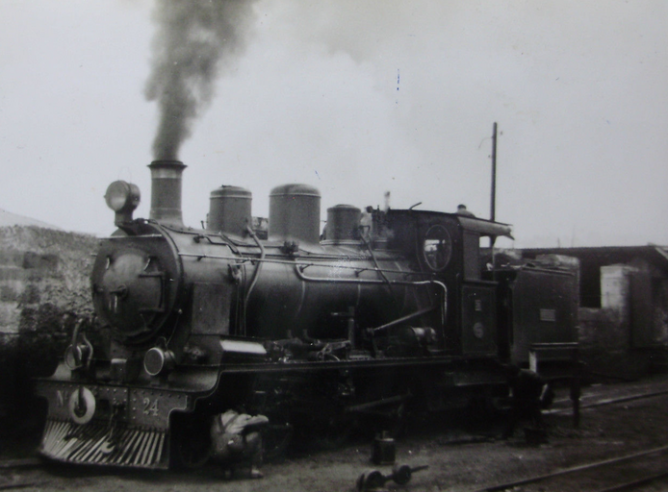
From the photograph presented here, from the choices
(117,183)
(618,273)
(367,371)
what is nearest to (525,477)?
(367,371)

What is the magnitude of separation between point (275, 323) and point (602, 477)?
3824 millimetres

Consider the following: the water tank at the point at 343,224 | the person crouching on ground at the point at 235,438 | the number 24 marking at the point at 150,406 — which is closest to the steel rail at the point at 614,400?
the water tank at the point at 343,224

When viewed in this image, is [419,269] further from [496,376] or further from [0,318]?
[0,318]

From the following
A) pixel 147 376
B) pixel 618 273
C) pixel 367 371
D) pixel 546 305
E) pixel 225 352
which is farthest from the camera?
pixel 618 273

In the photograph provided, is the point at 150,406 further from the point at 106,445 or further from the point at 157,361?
the point at 106,445

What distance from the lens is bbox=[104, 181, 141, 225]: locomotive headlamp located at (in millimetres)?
7035

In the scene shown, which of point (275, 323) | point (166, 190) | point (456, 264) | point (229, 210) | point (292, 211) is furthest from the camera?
point (456, 264)

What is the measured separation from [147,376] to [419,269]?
4165 mm

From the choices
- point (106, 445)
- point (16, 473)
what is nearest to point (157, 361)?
point (106, 445)

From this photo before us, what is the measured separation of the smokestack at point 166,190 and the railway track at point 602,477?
4.16 m

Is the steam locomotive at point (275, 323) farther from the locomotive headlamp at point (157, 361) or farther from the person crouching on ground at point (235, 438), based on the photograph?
the person crouching on ground at point (235, 438)

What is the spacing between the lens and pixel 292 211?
8.26 meters

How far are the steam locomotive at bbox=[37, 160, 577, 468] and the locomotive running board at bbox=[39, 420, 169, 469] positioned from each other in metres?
0.01

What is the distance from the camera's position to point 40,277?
786 centimetres
